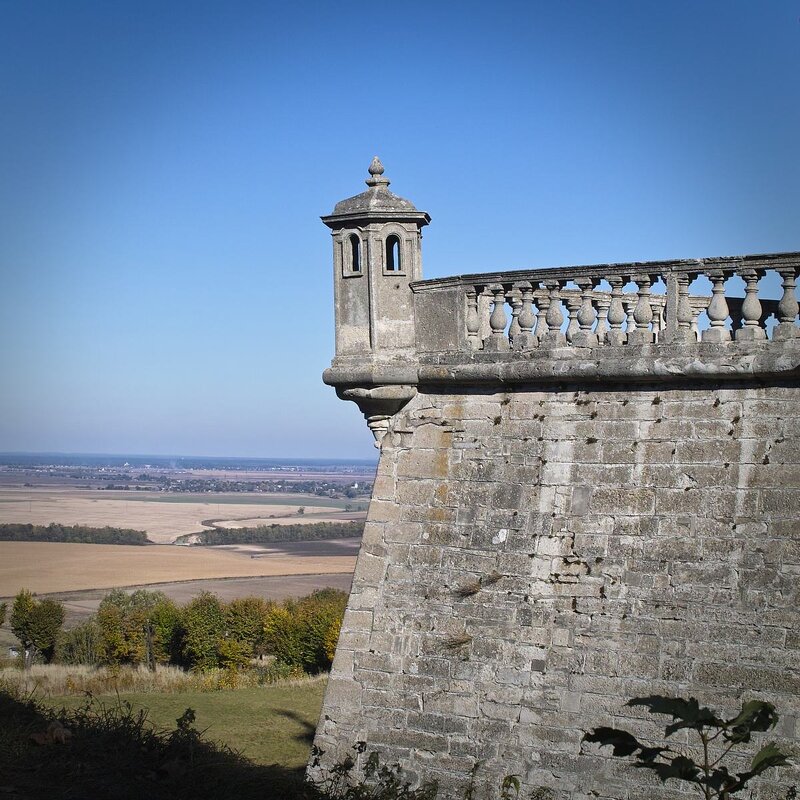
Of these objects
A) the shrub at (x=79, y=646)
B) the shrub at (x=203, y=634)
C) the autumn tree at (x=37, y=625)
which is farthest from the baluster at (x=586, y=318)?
the autumn tree at (x=37, y=625)

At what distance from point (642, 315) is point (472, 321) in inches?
68.1

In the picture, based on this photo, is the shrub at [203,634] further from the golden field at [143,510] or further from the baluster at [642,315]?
the golden field at [143,510]

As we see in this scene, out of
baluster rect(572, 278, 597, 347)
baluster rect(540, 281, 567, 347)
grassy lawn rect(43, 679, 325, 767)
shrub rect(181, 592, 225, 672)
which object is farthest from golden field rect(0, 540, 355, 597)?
baluster rect(572, 278, 597, 347)

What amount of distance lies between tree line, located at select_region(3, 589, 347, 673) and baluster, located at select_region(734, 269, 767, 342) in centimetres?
3359

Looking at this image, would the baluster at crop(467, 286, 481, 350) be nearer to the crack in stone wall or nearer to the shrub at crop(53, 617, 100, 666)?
the crack in stone wall

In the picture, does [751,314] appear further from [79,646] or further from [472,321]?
[79,646]

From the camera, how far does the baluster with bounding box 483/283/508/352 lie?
9.84m

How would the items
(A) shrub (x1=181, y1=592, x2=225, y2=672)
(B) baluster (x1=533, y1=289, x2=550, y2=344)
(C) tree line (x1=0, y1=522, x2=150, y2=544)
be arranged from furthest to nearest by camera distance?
1. (C) tree line (x1=0, y1=522, x2=150, y2=544)
2. (A) shrub (x1=181, y1=592, x2=225, y2=672)
3. (B) baluster (x1=533, y1=289, x2=550, y2=344)

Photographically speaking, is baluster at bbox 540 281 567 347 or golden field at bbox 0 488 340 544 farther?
golden field at bbox 0 488 340 544

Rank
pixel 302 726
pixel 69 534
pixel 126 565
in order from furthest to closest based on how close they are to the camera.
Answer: pixel 69 534
pixel 126 565
pixel 302 726

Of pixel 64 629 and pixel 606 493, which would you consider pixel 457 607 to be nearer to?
pixel 606 493

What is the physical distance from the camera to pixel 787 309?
839 cm

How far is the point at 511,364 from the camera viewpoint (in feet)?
31.7

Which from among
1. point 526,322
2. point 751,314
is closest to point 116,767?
point 526,322
